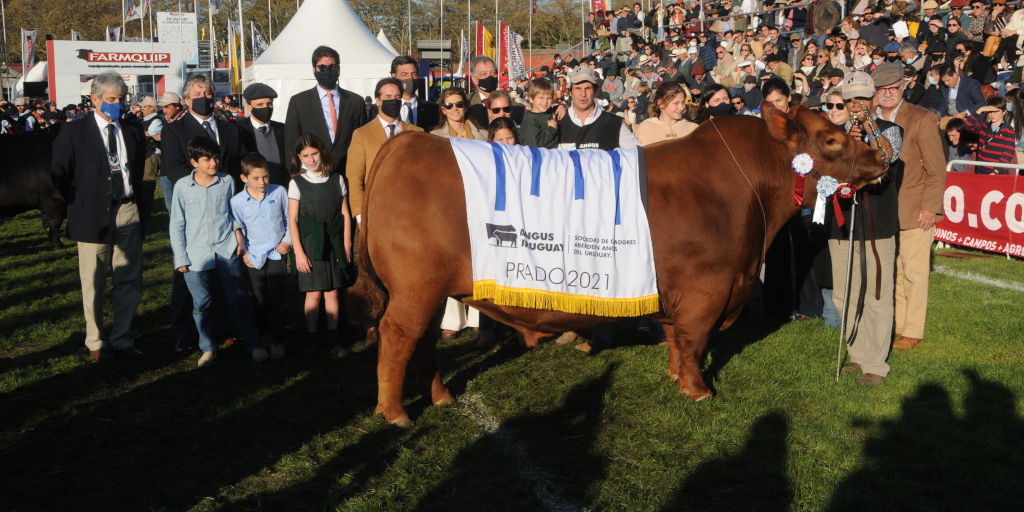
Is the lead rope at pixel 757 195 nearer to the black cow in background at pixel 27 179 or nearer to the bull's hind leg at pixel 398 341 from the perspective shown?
the bull's hind leg at pixel 398 341

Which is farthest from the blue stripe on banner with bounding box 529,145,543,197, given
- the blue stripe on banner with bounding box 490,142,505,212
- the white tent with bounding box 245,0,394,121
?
the white tent with bounding box 245,0,394,121

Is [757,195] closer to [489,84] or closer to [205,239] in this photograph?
[489,84]

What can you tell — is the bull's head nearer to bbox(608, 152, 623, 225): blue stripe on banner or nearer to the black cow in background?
bbox(608, 152, 623, 225): blue stripe on banner

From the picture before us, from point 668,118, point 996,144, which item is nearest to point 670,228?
point 668,118

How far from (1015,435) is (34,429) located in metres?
6.21

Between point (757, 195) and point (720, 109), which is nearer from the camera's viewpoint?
point (757, 195)

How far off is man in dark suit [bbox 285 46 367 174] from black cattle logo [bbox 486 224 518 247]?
304cm

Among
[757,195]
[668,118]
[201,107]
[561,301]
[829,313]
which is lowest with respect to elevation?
[829,313]

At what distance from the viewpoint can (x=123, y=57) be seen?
44219 mm

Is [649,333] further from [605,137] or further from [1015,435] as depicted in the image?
[1015,435]

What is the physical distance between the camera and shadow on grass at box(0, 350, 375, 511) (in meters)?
4.32

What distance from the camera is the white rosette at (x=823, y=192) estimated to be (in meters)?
5.18

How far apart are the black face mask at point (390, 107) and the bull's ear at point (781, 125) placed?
2.99 meters

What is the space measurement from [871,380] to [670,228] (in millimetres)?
2128
